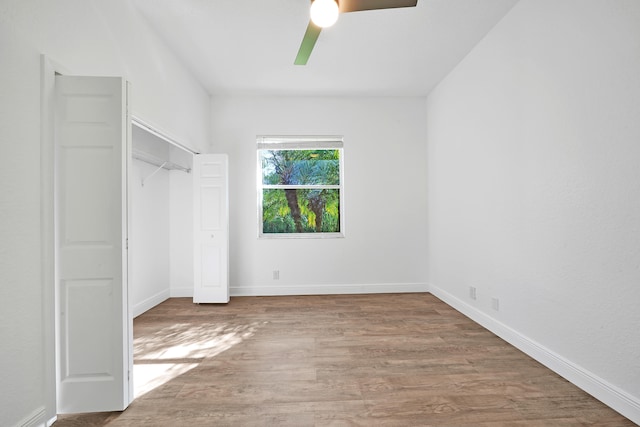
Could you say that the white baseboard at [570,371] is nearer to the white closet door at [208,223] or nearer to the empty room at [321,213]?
the empty room at [321,213]

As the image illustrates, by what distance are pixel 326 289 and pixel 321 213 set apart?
109 centimetres

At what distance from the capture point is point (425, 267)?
4.69 meters

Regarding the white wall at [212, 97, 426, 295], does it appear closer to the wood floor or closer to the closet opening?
the closet opening

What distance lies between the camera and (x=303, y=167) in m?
4.73

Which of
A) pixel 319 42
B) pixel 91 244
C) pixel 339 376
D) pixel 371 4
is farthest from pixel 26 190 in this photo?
pixel 319 42

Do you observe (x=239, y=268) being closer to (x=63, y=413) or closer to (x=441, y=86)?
(x=63, y=413)

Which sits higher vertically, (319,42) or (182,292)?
(319,42)

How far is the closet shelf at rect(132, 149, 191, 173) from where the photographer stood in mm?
3422

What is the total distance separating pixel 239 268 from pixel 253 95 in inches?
96.1

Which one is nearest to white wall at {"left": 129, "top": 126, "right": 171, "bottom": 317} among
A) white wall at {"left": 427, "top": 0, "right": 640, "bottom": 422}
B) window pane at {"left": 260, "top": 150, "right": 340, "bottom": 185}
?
window pane at {"left": 260, "top": 150, "right": 340, "bottom": 185}

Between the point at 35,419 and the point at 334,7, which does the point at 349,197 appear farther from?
the point at 35,419

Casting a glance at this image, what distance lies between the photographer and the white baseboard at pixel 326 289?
4543 millimetres

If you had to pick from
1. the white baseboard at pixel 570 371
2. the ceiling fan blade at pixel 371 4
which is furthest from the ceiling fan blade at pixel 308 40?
the white baseboard at pixel 570 371

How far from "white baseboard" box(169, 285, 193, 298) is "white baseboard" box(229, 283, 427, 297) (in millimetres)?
535
